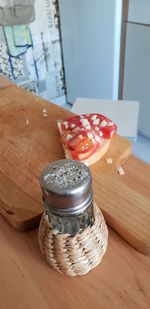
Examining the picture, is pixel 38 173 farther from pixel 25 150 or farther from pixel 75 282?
pixel 75 282

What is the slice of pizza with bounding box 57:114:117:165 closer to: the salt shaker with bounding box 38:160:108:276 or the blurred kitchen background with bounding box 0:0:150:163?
the salt shaker with bounding box 38:160:108:276

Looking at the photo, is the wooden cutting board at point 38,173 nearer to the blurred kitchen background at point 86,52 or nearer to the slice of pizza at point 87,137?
the slice of pizza at point 87,137

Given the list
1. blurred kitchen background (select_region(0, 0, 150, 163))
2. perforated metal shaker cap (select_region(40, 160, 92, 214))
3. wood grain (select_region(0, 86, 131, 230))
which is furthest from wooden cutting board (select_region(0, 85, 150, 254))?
blurred kitchen background (select_region(0, 0, 150, 163))

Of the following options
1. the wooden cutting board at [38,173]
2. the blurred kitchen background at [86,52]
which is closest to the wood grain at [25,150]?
the wooden cutting board at [38,173]

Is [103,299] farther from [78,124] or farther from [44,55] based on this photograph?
[44,55]

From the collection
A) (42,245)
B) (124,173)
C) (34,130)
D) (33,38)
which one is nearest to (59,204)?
(42,245)

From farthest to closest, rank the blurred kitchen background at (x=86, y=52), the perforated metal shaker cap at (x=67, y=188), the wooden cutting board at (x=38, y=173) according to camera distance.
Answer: the blurred kitchen background at (x=86, y=52) → the wooden cutting board at (x=38, y=173) → the perforated metal shaker cap at (x=67, y=188)
